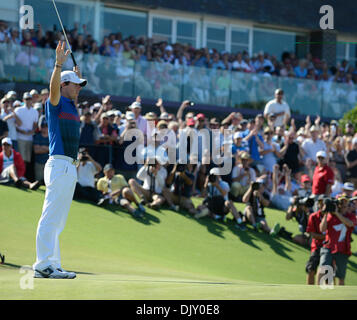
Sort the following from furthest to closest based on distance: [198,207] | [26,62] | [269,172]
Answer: [26,62]
[269,172]
[198,207]

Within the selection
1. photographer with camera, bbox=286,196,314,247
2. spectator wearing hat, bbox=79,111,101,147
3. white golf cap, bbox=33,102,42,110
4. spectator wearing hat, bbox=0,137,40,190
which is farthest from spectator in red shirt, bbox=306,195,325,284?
white golf cap, bbox=33,102,42,110

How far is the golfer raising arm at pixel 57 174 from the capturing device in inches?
314

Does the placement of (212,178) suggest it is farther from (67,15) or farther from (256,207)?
(67,15)

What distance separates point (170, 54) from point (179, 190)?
27.7 ft

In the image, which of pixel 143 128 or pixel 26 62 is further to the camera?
pixel 26 62

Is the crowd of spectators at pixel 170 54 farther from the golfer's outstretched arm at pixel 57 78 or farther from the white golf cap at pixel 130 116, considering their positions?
the golfer's outstretched arm at pixel 57 78

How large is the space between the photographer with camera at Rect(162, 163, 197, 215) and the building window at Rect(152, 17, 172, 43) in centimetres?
1314

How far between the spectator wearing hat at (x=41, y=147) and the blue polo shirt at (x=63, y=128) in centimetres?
833

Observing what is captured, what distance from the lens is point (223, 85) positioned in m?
24.2

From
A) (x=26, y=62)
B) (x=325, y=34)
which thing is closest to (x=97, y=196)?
(x=26, y=62)

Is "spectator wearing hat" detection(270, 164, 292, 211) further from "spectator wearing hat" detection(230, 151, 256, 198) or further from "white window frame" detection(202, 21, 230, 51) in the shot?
"white window frame" detection(202, 21, 230, 51)

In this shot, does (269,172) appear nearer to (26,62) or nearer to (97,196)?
(97,196)

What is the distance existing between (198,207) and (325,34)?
18529 mm

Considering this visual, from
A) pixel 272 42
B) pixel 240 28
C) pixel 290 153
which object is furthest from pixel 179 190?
pixel 272 42
